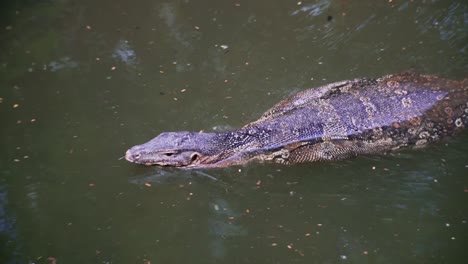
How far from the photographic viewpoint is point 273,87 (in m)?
6.57

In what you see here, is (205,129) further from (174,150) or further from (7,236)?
(7,236)

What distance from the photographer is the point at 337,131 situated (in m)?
5.50

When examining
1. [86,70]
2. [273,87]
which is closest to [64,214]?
[86,70]

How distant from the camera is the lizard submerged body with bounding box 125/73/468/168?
18.0ft

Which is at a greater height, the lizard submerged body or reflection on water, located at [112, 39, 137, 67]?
reflection on water, located at [112, 39, 137, 67]

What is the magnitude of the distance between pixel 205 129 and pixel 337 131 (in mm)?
1583

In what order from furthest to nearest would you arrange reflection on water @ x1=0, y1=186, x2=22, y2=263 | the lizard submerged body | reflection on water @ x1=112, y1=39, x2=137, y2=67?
reflection on water @ x1=112, y1=39, x2=137, y2=67, the lizard submerged body, reflection on water @ x1=0, y1=186, x2=22, y2=263

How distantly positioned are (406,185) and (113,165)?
3.20m

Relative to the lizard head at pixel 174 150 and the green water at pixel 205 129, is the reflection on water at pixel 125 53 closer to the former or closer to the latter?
the green water at pixel 205 129

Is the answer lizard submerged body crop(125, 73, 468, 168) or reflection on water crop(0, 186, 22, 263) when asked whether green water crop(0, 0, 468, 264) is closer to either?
reflection on water crop(0, 186, 22, 263)

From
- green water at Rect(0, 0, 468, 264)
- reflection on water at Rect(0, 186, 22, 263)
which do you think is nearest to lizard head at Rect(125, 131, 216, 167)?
green water at Rect(0, 0, 468, 264)

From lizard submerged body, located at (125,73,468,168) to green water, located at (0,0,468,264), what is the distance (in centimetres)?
16

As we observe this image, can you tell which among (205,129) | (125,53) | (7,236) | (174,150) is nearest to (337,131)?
(205,129)

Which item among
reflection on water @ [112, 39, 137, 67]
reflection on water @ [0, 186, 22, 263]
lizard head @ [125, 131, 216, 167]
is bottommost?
reflection on water @ [0, 186, 22, 263]
